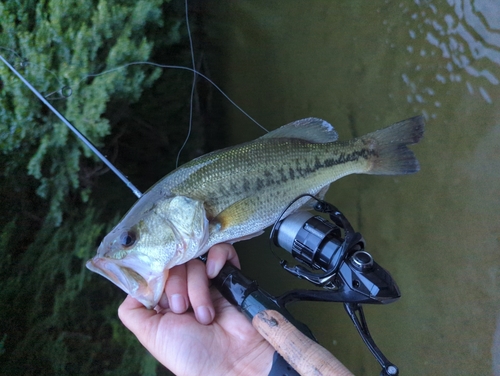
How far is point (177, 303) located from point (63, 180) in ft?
4.38

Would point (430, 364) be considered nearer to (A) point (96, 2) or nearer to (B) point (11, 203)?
(B) point (11, 203)

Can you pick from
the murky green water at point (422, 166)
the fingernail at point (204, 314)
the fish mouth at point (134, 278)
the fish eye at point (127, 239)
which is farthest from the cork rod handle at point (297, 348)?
the murky green water at point (422, 166)

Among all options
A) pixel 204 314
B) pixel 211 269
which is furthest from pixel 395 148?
pixel 204 314

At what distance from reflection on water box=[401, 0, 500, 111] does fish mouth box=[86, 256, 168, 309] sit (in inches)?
69.5

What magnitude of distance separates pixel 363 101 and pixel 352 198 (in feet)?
2.17

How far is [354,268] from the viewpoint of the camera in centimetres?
101

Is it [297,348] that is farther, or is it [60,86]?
[60,86]

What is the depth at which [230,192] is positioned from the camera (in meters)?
1.34

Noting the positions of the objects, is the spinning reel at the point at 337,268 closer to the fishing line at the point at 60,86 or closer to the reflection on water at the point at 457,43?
the reflection on water at the point at 457,43

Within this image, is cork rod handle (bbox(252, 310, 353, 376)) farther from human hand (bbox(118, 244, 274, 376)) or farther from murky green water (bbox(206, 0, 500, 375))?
murky green water (bbox(206, 0, 500, 375))

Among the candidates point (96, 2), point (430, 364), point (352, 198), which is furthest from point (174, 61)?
point (430, 364)

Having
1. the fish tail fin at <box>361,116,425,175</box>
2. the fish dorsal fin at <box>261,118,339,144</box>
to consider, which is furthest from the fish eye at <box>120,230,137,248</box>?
the fish tail fin at <box>361,116,425,175</box>

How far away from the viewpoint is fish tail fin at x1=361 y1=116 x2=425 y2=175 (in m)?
1.40

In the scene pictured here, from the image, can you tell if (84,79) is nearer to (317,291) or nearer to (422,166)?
(317,291)
